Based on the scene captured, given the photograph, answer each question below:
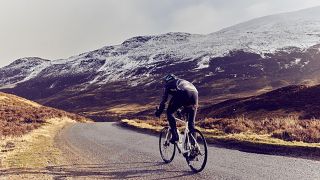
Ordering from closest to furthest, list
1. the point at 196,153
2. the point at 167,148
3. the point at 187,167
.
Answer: the point at 196,153
the point at 187,167
the point at 167,148

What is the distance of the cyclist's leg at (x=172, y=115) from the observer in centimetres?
1329

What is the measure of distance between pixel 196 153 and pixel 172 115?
A: 1723mm

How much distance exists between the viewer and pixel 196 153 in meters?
12.7

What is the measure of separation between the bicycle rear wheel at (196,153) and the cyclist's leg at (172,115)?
0.99 meters

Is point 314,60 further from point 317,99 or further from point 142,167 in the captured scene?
point 142,167

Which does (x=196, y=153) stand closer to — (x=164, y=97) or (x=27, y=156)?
(x=164, y=97)

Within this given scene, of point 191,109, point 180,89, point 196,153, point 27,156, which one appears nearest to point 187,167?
point 196,153

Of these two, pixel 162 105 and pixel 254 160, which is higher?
pixel 162 105

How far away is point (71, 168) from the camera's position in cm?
1448

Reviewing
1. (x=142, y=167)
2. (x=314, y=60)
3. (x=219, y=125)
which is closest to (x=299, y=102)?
(x=219, y=125)

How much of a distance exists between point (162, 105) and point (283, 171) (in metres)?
4.18

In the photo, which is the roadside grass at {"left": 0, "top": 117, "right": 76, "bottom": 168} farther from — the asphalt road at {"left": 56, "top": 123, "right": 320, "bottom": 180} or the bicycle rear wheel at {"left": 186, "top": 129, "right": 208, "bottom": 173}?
the bicycle rear wheel at {"left": 186, "top": 129, "right": 208, "bottom": 173}

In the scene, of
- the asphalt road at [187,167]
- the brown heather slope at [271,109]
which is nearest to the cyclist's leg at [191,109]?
the asphalt road at [187,167]

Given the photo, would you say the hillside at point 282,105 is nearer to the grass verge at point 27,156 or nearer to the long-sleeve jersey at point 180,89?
the grass verge at point 27,156
